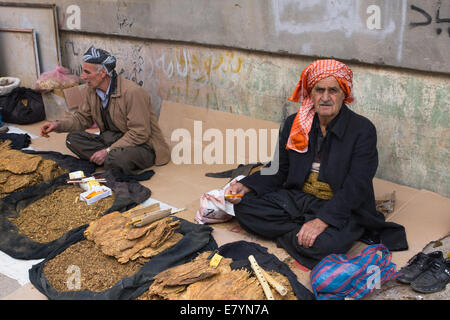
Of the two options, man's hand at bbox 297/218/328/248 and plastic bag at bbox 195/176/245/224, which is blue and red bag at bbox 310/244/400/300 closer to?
man's hand at bbox 297/218/328/248

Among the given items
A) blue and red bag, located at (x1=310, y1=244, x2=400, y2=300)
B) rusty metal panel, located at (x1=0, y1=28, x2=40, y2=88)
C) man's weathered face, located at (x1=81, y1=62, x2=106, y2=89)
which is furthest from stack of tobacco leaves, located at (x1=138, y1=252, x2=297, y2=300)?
rusty metal panel, located at (x1=0, y1=28, x2=40, y2=88)

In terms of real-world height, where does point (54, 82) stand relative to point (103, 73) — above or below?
below

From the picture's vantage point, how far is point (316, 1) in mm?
4137

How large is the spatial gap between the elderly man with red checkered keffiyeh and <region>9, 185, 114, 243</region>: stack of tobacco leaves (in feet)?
4.15

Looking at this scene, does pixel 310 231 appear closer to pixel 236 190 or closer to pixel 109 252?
pixel 236 190

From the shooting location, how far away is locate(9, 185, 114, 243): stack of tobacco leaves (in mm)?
3518

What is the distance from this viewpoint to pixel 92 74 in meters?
4.43

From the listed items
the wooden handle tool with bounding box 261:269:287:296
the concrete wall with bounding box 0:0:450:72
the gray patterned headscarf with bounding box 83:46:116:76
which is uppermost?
the concrete wall with bounding box 0:0:450:72

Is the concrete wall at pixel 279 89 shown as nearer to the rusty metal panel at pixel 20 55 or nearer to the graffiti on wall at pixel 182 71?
the graffiti on wall at pixel 182 71

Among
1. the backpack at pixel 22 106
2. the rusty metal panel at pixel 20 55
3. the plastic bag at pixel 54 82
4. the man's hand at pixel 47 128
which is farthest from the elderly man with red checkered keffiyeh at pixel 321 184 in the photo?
the rusty metal panel at pixel 20 55

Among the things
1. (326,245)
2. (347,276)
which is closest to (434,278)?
(347,276)

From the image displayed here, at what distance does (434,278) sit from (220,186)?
2.15 meters

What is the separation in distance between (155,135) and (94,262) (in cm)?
202

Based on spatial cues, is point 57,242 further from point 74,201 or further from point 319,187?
point 319,187
